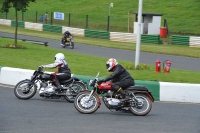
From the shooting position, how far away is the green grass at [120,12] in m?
49.3

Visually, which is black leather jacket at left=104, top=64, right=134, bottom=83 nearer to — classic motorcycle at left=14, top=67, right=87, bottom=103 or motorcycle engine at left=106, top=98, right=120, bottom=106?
motorcycle engine at left=106, top=98, right=120, bottom=106

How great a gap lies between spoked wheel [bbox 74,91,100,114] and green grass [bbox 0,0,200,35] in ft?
113

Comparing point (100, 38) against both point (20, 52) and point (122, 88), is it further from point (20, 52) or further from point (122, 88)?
point (122, 88)

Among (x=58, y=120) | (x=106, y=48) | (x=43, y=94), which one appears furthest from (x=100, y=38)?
(x=58, y=120)

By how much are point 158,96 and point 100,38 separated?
28.0 meters

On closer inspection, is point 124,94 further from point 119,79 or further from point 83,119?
point 83,119

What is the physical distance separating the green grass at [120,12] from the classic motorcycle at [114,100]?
1337 inches

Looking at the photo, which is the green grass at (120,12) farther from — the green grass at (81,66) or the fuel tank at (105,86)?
the fuel tank at (105,86)

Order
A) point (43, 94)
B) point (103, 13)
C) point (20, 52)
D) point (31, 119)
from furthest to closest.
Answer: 1. point (103, 13)
2. point (20, 52)
3. point (43, 94)
4. point (31, 119)

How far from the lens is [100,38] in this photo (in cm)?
4231

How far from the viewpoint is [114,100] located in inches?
474

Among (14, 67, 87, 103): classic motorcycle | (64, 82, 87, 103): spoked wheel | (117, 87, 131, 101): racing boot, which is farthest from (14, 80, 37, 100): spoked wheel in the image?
(117, 87, 131, 101): racing boot

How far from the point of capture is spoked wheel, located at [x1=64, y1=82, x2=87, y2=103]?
1352 centimetres

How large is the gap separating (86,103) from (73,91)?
1.70 meters
